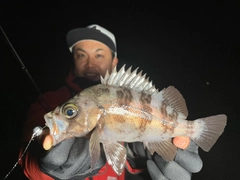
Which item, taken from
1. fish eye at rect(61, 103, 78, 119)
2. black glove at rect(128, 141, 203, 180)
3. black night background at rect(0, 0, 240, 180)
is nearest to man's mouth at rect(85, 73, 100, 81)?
black night background at rect(0, 0, 240, 180)

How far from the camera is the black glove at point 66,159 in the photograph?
1542 millimetres

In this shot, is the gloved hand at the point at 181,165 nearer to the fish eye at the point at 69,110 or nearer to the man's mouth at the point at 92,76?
the fish eye at the point at 69,110

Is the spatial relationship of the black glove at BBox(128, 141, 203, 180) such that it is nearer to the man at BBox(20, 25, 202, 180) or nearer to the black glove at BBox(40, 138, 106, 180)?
the man at BBox(20, 25, 202, 180)

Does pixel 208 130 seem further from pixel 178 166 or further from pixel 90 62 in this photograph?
pixel 90 62

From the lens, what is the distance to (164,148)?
1501 millimetres

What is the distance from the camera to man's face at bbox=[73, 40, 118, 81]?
2754 millimetres

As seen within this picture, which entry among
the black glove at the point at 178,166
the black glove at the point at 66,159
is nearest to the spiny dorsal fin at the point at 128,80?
the black glove at the point at 66,159

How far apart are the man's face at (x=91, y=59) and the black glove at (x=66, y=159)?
4.07 ft

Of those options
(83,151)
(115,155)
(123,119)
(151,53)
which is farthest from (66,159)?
(151,53)

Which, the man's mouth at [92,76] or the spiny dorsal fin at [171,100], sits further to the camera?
the man's mouth at [92,76]

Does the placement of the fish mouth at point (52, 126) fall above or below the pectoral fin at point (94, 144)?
above

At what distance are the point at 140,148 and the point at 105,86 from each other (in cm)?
114

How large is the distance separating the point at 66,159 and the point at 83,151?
0.15m

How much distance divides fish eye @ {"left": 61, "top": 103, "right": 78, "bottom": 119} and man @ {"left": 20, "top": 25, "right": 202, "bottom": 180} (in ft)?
0.60
